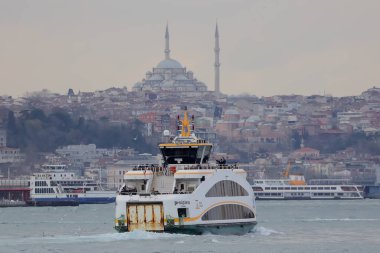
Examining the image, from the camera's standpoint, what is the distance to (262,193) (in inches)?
5817

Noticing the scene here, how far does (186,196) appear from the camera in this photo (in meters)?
55.1

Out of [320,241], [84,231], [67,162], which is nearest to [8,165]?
[67,162]

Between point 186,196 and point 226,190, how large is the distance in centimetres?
211

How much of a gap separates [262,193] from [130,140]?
5352 centimetres

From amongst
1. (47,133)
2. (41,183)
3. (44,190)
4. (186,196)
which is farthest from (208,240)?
(47,133)

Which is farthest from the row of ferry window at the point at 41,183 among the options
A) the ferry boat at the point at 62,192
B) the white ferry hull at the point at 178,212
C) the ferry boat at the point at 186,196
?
the white ferry hull at the point at 178,212

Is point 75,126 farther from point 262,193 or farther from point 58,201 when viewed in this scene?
point 58,201

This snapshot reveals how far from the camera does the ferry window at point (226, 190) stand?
184 feet

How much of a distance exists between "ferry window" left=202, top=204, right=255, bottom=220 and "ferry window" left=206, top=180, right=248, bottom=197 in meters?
0.40

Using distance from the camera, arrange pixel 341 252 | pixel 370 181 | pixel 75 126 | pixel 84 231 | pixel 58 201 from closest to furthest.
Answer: pixel 341 252 → pixel 84 231 → pixel 58 201 → pixel 370 181 → pixel 75 126

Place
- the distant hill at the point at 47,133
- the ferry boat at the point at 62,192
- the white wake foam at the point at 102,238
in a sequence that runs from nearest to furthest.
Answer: the white wake foam at the point at 102,238 → the ferry boat at the point at 62,192 → the distant hill at the point at 47,133

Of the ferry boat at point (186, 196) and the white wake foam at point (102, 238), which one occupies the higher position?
the ferry boat at point (186, 196)

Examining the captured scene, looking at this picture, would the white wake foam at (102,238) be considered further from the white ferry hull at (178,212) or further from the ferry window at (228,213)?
the ferry window at (228,213)

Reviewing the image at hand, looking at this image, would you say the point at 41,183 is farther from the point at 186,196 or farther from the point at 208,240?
the point at 208,240
